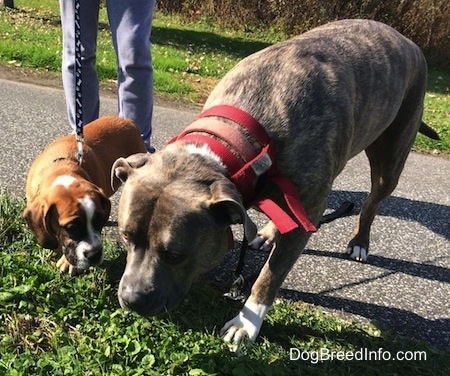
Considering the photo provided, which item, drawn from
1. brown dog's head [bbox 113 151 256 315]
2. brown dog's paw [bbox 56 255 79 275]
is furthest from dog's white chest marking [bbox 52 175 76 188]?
brown dog's head [bbox 113 151 256 315]

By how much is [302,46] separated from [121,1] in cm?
158

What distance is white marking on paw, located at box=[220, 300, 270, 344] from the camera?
118 inches

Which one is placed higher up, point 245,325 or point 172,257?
point 172,257

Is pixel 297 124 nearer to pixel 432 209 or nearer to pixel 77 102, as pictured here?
pixel 77 102

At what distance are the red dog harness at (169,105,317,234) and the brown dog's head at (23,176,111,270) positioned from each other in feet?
2.58

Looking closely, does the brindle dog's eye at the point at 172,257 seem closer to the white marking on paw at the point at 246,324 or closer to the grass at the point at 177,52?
the white marking on paw at the point at 246,324

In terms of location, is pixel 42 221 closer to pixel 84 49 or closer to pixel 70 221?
pixel 70 221

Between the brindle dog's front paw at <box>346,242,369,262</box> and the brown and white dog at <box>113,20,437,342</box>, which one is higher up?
the brown and white dog at <box>113,20,437,342</box>

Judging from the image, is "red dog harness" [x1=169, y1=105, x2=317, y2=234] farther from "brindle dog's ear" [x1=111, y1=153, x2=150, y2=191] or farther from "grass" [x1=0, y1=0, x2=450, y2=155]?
"grass" [x1=0, y1=0, x2=450, y2=155]

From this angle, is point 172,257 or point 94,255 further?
point 94,255

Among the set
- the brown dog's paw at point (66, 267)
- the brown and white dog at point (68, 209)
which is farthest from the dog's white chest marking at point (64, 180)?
the brown dog's paw at point (66, 267)

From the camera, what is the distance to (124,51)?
420 centimetres

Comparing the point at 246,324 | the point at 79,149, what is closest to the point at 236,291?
the point at 246,324

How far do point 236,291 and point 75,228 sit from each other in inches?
42.3
